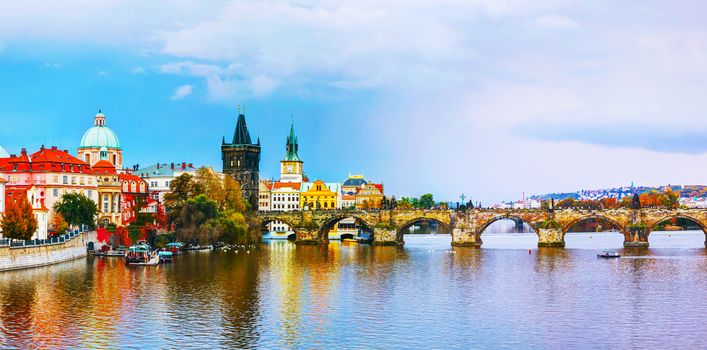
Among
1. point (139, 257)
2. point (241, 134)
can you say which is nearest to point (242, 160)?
point (241, 134)

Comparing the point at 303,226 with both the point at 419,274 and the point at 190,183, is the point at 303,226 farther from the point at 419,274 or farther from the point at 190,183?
the point at 419,274

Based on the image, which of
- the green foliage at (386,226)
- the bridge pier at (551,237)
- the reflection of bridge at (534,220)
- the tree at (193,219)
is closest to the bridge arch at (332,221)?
the reflection of bridge at (534,220)

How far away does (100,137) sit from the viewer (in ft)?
485

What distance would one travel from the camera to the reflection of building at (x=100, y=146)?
146000 mm

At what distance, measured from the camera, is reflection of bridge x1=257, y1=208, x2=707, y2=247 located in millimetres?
129750

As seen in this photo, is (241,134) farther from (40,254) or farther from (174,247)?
(40,254)

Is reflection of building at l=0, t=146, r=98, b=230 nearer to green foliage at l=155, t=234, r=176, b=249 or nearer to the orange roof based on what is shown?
the orange roof

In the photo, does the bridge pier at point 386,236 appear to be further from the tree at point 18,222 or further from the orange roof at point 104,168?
the tree at point 18,222

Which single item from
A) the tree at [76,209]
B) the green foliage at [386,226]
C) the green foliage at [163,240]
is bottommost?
the green foliage at [163,240]

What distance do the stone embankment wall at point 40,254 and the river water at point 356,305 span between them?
1.51 m

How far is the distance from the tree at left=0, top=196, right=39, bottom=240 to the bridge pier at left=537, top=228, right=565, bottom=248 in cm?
7469

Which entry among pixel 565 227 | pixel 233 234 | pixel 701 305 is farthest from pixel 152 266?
pixel 565 227

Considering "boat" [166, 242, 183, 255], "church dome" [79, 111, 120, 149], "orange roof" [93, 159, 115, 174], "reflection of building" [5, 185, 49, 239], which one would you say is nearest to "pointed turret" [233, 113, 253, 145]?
"church dome" [79, 111, 120, 149]

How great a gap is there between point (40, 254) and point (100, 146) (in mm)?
66910
